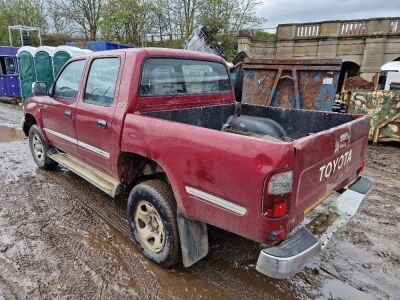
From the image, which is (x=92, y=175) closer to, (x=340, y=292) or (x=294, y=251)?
(x=294, y=251)

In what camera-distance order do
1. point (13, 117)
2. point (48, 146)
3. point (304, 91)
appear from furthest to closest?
point (13, 117) < point (304, 91) < point (48, 146)

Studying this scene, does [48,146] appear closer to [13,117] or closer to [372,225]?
[372,225]

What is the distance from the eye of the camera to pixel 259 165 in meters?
1.84

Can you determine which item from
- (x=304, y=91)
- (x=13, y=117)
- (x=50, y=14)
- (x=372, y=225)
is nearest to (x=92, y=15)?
(x=50, y=14)

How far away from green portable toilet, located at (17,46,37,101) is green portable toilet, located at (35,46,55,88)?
0.30 m

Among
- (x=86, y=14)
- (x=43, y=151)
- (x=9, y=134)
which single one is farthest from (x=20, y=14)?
(x=43, y=151)

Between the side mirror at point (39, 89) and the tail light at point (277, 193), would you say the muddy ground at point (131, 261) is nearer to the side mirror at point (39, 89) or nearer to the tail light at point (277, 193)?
the tail light at point (277, 193)

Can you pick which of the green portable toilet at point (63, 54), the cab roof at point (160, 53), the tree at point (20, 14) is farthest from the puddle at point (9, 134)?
the tree at point (20, 14)

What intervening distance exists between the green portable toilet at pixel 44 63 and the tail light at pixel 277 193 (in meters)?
12.1

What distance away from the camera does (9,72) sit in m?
14.7

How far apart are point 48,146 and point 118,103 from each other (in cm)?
257

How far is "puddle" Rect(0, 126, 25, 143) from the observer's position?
7533 millimetres

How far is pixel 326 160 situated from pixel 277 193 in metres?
0.67

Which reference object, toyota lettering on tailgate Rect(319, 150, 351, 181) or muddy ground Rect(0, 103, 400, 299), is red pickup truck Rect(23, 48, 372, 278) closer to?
toyota lettering on tailgate Rect(319, 150, 351, 181)
